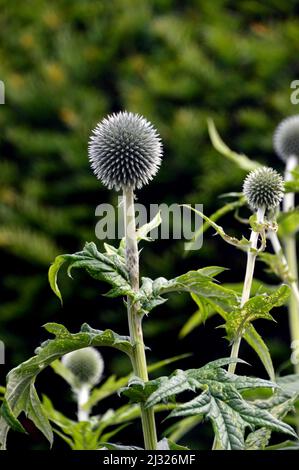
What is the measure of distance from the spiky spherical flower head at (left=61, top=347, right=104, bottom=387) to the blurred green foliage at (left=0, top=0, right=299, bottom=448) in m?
2.83

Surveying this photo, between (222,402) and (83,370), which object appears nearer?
(222,402)

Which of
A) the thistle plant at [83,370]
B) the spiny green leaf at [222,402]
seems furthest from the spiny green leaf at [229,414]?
the thistle plant at [83,370]

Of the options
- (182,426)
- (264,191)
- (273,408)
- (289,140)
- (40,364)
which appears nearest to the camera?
(40,364)

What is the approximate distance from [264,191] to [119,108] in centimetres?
463

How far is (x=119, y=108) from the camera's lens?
605 cm

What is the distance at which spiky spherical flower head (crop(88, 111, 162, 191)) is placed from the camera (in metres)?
1.57

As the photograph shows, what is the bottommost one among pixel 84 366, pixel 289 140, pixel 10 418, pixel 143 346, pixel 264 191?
pixel 10 418

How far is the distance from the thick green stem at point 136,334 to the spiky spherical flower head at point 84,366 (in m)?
0.85

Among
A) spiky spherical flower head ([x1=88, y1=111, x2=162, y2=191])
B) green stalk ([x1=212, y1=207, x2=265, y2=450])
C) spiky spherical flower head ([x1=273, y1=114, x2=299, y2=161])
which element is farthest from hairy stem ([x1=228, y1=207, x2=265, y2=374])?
spiky spherical flower head ([x1=273, y1=114, x2=299, y2=161])

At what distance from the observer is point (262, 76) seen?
5.58 metres

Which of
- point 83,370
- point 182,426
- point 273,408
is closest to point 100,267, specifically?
point 273,408

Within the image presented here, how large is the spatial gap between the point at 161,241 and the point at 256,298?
4147mm

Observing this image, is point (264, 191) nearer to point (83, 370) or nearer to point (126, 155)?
point (126, 155)

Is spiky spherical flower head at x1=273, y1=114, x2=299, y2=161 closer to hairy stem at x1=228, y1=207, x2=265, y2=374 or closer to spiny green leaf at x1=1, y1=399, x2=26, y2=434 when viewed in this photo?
hairy stem at x1=228, y1=207, x2=265, y2=374
